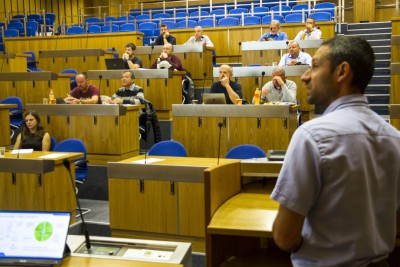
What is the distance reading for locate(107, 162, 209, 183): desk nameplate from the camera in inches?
150

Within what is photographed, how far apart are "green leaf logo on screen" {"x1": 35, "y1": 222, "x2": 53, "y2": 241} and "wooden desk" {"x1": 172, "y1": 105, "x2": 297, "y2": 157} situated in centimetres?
351

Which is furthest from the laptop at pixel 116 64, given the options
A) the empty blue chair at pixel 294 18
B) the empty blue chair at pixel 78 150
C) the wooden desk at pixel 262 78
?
the empty blue chair at pixel 294 18

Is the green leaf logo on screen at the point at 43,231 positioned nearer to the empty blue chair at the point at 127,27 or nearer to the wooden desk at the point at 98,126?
the wooden desk at the point at 98,126

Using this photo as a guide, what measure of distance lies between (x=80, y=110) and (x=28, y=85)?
203 cm

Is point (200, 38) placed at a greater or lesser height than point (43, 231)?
greater

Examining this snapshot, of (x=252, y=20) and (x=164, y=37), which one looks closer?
(x=164, y=37)

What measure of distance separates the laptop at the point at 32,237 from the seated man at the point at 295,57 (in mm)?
5758

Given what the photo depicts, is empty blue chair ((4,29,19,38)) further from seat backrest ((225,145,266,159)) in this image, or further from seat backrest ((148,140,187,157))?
seat backrest ((225,145,266,159))

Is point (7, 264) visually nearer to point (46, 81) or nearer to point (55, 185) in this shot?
point (55, 185)

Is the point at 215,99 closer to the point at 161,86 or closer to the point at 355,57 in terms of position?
the point at 161,86

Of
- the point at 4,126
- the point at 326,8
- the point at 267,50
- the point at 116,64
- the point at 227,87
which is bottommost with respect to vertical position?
the point at 4,126

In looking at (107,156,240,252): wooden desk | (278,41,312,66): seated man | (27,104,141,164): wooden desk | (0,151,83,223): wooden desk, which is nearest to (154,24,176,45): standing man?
(278,41,312,66): seated man

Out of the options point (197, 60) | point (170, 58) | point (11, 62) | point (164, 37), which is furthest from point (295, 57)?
point (11, 62)

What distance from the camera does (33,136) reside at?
17.6 ft
